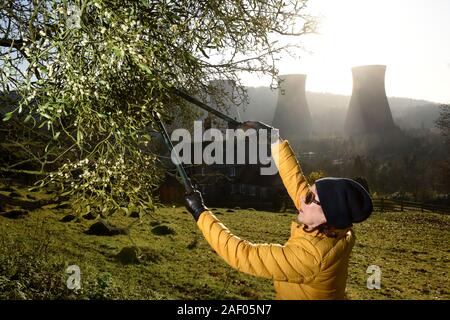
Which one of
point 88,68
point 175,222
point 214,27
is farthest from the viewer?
point 175,222

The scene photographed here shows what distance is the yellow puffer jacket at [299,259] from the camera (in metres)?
3.09

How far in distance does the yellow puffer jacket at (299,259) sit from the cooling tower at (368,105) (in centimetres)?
9032

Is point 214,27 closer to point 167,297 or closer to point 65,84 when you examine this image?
point 65,84

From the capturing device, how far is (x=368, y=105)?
9194cm

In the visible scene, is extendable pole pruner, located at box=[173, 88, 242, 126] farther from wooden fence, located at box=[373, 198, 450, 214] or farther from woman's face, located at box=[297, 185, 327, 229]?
wooden fence, located at box=[373, 198, 450, 214]

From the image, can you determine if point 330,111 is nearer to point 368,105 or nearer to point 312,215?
point 368,105

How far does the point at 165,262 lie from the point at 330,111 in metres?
119

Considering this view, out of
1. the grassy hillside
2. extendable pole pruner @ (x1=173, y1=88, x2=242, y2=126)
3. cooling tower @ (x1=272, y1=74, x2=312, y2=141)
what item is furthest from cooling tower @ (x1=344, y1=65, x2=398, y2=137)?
extendable pole pruner @ (x1=173, y1=88, x2=242, y2=126)

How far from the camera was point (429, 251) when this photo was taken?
21.0 meters

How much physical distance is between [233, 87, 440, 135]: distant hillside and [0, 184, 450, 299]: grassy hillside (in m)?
85.0

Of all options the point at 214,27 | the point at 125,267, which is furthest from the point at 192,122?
the point at 125,267

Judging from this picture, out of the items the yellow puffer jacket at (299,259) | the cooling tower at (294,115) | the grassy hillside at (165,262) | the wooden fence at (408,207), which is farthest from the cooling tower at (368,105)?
the yellow puffer jacket at (299,259)
